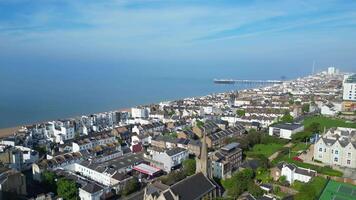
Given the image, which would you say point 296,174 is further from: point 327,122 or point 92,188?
point 327,122

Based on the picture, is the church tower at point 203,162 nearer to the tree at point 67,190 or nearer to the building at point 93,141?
the tree at point 67,190

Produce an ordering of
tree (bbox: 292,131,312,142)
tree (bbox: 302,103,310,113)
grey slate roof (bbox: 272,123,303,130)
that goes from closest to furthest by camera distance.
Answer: tree (bbox: 292,131,312,142) → grey slate roof (bbox: 272,123,303,130) → tree (bbox: 302,103,310,113)

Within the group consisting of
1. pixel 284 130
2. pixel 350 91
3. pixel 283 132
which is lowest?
pixel 283 132

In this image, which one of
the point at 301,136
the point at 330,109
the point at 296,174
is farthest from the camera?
the point at 330,109

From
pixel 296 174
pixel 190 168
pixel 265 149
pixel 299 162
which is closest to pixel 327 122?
pixel 265 149

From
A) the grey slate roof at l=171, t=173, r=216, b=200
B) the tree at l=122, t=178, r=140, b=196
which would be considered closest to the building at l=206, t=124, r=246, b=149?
the tree at l=122, t=178, r=140, b=196

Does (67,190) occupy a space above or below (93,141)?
below

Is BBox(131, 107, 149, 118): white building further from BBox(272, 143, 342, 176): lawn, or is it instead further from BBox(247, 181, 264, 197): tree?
BBox(247, 181, 264, 197): tree
